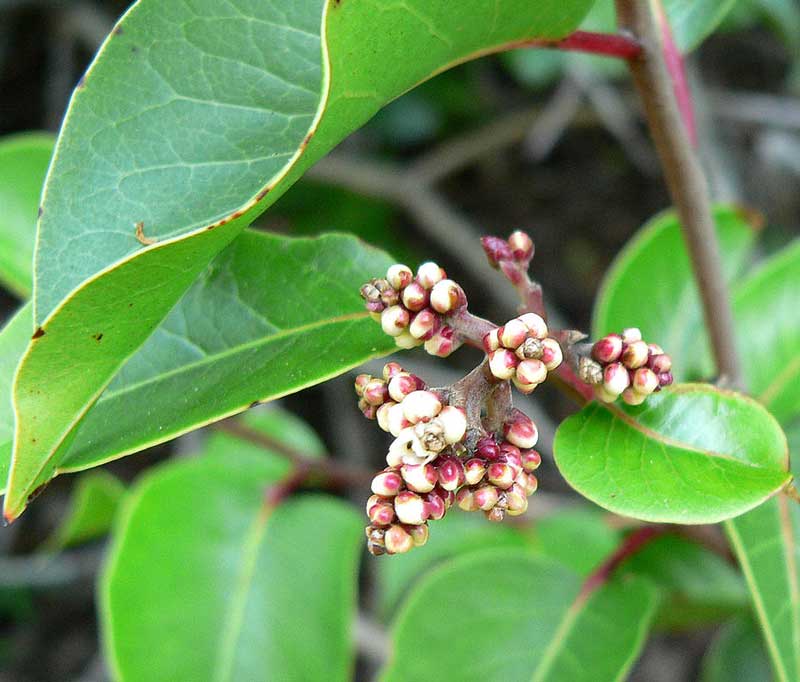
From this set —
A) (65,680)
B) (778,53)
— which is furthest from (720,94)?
(65,680)

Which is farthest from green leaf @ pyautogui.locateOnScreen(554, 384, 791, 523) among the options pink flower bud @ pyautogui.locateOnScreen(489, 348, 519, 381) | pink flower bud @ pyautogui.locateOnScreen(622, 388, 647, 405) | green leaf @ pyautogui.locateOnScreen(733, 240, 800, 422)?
green leaf @ pyautogui.locateOnScreen(733, 240, 800, 422)

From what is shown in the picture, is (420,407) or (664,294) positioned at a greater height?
(420,407)

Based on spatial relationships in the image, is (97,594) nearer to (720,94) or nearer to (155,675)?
(155,675)

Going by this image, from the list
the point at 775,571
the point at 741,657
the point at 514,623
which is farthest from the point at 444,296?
the point at 741,657

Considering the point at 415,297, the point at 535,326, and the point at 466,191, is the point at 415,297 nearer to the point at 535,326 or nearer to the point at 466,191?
the point at 535,326

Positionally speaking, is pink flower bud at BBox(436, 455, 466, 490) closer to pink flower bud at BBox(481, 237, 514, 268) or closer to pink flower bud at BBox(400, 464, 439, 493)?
pink flower bud at BBox(400, 464, 439, 493)
